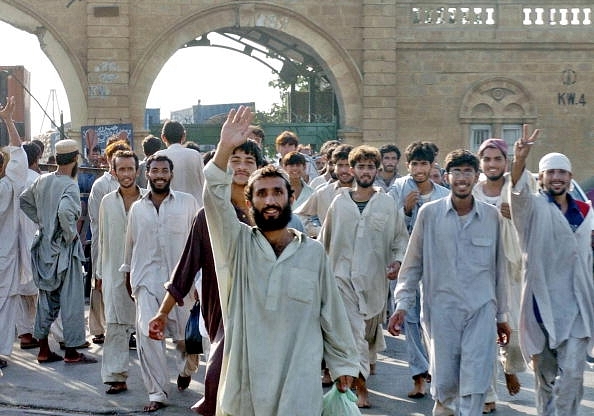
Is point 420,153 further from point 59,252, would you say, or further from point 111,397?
point 59,252

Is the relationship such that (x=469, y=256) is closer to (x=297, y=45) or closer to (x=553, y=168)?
(x=553, y=168)

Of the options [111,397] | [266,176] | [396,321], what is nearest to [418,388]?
[396,321]

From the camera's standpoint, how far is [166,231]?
8.48 meters

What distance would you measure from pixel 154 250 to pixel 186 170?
1.55m

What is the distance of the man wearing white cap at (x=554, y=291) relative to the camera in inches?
284

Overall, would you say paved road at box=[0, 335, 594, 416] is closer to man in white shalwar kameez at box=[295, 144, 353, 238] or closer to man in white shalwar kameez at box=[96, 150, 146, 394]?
man in white shalwar kameez at box=[96, 150, 146, 394]

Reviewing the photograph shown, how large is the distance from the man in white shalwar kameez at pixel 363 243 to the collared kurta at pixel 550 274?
1452 mm

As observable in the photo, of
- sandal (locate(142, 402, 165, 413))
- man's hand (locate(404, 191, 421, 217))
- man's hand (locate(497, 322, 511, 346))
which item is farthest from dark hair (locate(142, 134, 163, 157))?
man's hand (locate(497, 322, 511, 346))

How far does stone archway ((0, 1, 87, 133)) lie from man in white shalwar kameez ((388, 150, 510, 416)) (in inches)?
689

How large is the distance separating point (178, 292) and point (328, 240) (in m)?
2.63

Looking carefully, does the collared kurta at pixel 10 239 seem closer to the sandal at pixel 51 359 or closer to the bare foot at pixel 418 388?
the sandal at pixel 51 359

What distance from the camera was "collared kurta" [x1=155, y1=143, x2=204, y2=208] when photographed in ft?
32.4

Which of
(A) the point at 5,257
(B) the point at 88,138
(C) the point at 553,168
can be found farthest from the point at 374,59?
(C) the point at 553,168

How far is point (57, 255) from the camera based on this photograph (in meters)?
10.1
